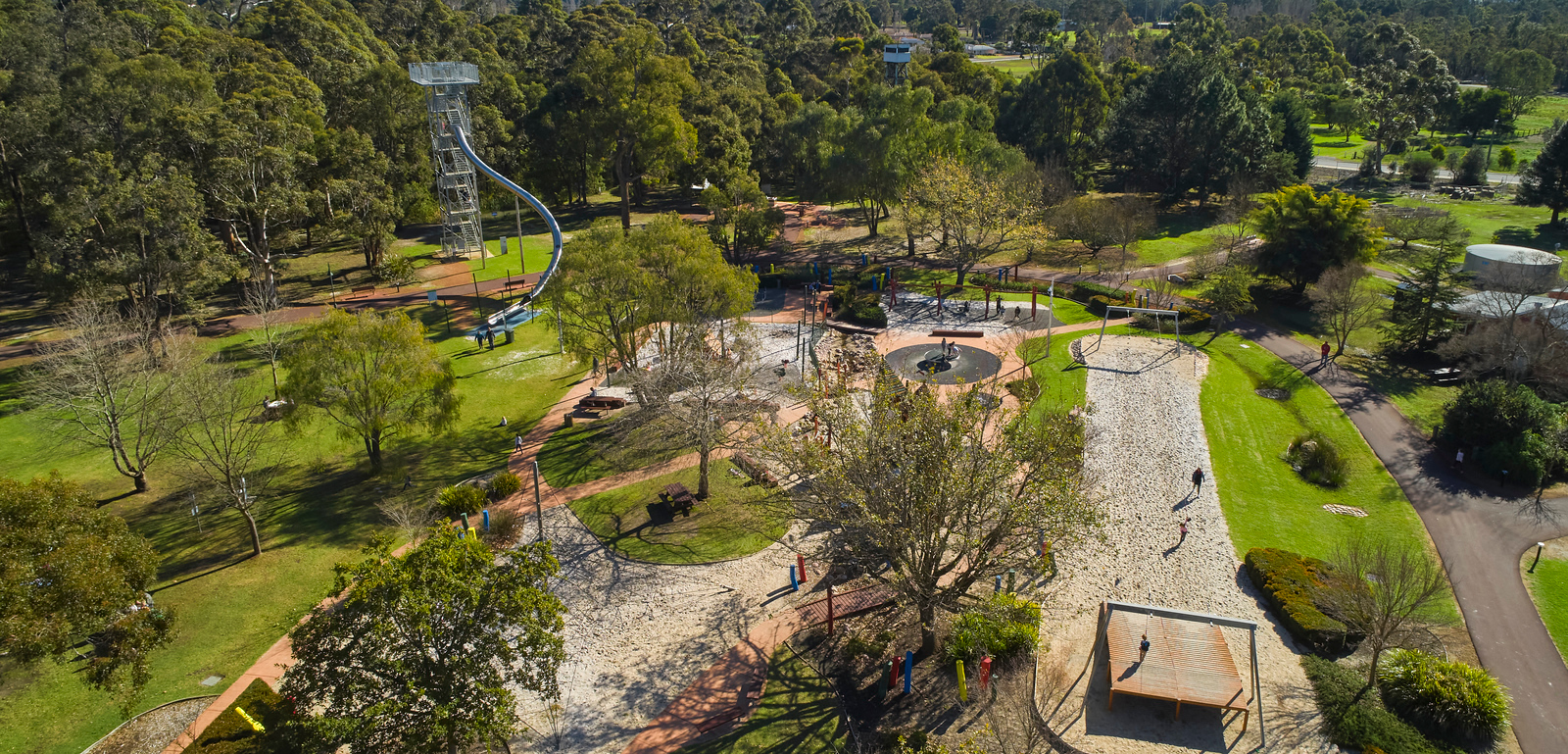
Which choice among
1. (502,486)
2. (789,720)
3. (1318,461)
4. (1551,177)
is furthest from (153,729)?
(1551,177)

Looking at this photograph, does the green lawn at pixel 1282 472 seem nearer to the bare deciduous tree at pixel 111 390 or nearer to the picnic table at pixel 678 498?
the picnic table at pixel 678 498

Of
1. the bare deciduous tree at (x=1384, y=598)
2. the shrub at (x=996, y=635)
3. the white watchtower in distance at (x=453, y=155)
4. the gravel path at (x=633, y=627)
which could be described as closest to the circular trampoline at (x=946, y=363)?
the gravel path at (x=633, y=627)

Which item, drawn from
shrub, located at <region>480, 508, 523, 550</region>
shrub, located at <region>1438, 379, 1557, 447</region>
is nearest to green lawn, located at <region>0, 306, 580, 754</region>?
shrub, located at <region>480, 508, 523, 550</region>

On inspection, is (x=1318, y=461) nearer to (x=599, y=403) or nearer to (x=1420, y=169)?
(x=599, y=403)

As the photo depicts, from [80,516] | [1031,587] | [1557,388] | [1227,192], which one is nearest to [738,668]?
[1031,587]

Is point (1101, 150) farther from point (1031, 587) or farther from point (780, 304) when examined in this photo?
point (1031, 587)

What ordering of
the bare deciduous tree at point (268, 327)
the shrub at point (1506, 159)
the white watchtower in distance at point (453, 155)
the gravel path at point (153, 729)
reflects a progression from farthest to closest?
the shrub at point (1506, 159), the white watchtower in distance at point (453, 155), the bare deciduous tree at point (268, 327), the gravel path at point (153, 729)
